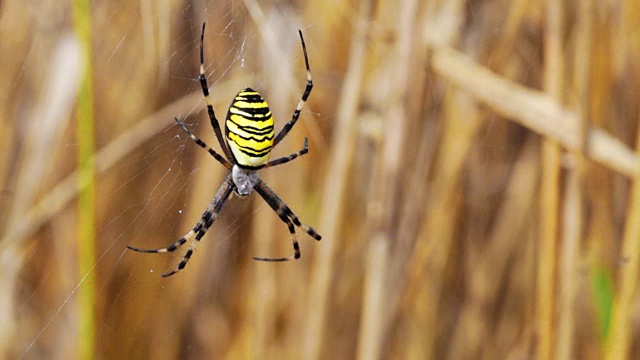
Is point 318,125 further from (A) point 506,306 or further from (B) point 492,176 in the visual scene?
(A) point 506,306

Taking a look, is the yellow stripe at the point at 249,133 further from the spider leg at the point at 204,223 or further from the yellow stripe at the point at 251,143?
the spider leg at the point at 204,223

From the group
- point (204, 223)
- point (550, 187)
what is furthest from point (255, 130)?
point (550, 187)

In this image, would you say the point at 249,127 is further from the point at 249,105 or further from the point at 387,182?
the point at 387,182

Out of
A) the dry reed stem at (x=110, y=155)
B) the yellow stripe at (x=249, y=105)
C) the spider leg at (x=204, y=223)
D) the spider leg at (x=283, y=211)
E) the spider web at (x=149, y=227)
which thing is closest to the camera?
the yellow stripe at (x=249, y=105)

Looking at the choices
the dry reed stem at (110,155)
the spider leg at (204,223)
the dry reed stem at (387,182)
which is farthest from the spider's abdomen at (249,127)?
the spider leg at (204,223)

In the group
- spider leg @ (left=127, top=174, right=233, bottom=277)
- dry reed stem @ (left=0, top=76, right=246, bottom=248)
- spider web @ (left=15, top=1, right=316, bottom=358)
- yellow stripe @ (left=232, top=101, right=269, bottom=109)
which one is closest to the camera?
yellow stripe @ (left=232, top=101, right=269, bottom=109)

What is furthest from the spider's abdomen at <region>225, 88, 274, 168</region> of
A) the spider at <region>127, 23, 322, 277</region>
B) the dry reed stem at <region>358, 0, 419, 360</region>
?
the dry reed stem at <region>358, 0, 419, 360</region>

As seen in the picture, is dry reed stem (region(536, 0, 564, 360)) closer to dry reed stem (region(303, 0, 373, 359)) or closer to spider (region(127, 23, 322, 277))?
dry reed stem (region(303, 0, 373, 359))
